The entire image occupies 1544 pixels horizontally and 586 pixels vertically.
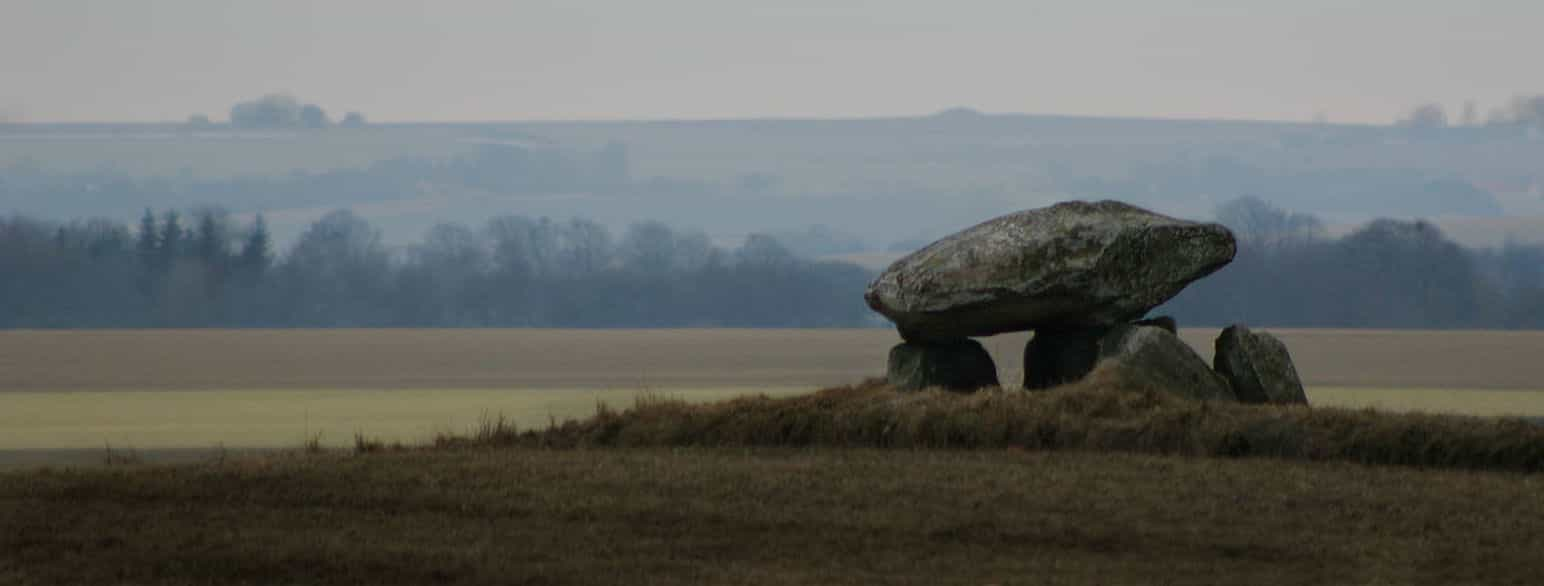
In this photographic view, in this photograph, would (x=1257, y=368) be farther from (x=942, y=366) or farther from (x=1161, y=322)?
(x=942, y=366)

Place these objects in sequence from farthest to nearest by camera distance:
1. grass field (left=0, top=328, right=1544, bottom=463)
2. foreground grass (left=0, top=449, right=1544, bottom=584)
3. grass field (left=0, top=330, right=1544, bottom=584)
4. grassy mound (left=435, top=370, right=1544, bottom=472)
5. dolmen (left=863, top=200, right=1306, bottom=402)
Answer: grass field (left=0, top=328, right=1544, bottom=463) → dolmen (left=863, top=200, right=1306, bottom=402) → grassy mound (left=435, top=370, right=1544, bottom=472) → grass field (left=0, top=330, right=1544, bottom=584) → foreground grass (left=0, top=449, right=1544, bottom=584)

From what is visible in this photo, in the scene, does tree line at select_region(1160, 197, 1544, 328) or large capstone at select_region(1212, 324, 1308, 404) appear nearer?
large capstone at select_region(1212, 324, 1308, 404)

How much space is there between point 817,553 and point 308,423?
23200 millimetres

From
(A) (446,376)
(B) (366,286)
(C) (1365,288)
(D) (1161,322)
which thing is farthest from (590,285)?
(D) (1161,322)

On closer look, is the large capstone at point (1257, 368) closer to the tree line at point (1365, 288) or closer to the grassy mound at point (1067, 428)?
the grassy mound at point (1067, 428)

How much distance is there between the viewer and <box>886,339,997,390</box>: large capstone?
2348 cm

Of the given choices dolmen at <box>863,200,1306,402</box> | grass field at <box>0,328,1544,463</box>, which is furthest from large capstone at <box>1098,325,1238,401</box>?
grass field at <box>0,328,1544,463</box>

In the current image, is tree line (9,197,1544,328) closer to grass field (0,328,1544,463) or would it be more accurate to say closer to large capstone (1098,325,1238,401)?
grass field (0,328,1544,463)

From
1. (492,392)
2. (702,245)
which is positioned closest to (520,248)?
(702,245)

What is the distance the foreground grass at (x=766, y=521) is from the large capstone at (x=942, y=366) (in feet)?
12.4

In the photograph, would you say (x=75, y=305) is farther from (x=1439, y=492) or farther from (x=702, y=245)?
(x=1439, y=492)

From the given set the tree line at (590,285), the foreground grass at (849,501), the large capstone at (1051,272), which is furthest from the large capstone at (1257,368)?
the tree line at (590,285)

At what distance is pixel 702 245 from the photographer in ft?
458

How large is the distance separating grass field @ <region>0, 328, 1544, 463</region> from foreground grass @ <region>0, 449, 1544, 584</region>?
460cm
